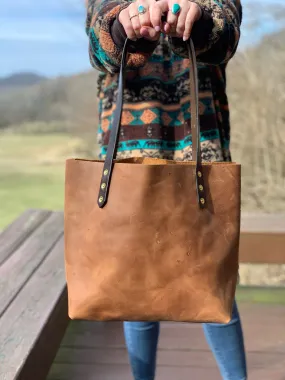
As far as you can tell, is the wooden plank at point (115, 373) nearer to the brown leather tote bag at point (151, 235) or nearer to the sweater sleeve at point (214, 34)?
the brown leather tote bag at point (151, 235)

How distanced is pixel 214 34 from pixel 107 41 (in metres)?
0.17

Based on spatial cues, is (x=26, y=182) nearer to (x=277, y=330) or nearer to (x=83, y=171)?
(x=277, y=330)

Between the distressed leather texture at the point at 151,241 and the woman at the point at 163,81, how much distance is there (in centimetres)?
20

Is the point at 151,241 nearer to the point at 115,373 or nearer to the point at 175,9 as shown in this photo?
the point at 175,9

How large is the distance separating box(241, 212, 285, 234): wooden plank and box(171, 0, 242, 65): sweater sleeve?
920 mm

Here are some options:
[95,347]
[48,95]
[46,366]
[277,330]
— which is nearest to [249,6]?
[48,95]

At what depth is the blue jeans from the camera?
3.17 feet

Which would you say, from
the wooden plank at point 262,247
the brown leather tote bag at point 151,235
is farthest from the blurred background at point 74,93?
the brown leather tote bag at point 151,235

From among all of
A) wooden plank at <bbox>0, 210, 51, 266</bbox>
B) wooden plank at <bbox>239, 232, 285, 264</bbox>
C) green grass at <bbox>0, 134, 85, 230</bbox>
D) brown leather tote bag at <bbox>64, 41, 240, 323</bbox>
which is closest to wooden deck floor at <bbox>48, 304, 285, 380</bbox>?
wooden plank at <bbox>239, 232, 285, 264</bbox>

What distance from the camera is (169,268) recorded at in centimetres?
73

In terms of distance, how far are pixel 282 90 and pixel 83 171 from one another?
189 cm

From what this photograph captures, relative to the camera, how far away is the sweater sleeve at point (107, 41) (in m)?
0.78

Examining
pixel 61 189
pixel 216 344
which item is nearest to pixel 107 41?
pixel 216 344

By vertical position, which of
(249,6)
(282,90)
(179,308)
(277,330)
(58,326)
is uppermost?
(249,6)
